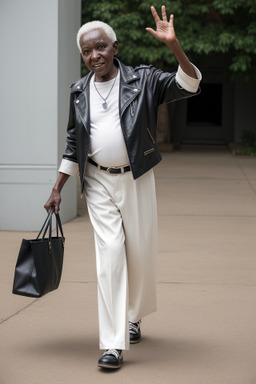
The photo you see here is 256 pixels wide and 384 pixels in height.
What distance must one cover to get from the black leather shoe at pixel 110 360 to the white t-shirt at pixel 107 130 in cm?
107

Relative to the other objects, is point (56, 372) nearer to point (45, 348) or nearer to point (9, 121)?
point (45, 348)

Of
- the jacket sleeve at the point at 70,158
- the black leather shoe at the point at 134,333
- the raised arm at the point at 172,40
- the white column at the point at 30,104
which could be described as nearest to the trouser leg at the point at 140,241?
the black leather shoe at the point at 134,333

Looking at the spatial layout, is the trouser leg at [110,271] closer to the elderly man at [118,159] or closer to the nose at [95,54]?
the elderly man at [118,159]

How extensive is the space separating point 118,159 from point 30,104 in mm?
4845

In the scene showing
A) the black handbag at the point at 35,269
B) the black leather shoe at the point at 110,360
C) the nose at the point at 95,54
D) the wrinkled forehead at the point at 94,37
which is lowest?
the black leather shoe at the point at 110,360

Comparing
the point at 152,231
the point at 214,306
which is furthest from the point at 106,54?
the point at 214,306

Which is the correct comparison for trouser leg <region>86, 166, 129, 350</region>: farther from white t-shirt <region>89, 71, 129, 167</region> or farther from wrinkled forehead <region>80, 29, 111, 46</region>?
wrinkled forehead <region>80, 29, 111, 46</region>

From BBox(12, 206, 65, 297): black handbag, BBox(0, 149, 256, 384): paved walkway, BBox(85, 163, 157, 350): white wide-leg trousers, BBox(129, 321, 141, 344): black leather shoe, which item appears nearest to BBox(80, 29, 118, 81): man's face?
BBox(85, 163, 157, 350): white wide-leg trousers

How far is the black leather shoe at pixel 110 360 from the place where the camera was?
170 inches

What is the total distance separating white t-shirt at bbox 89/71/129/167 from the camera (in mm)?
4488

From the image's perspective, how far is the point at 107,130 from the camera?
450cm

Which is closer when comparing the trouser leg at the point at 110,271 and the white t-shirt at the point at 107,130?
the trouser leg at the point at 110,271

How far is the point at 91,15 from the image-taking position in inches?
805

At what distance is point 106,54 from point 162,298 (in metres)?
2.30
